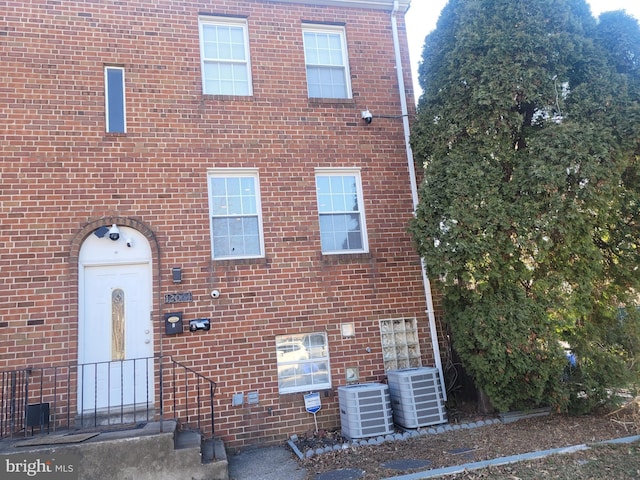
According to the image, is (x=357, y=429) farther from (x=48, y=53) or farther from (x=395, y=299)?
(x=48, y=53)

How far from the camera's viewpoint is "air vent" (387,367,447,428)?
652 centimetres

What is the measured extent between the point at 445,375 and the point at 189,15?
7.38m

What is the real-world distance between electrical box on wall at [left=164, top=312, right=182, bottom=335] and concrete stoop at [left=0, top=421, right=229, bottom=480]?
161 centimetres

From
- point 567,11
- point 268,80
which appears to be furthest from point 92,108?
point 567,11

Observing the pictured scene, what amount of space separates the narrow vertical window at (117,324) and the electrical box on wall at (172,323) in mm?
639

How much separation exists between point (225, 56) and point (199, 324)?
15.0 feet

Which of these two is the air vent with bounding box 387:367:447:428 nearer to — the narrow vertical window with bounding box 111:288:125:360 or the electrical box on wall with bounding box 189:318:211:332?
the electrical box on wall with bounding box 189:318:211:332

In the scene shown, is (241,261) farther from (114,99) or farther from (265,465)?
(114,99)

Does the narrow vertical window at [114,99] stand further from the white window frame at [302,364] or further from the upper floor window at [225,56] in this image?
the white window frame at [302,364]

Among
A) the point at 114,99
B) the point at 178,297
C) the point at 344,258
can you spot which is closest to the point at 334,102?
the point at 344,258

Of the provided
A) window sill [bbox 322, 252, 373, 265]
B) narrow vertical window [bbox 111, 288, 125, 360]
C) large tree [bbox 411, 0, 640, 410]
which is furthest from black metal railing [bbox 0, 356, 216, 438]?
large tree [bbox 411, 0, 640, 410]

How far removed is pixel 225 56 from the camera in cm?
790

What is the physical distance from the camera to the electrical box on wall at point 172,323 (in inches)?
257

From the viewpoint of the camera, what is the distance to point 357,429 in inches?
247
